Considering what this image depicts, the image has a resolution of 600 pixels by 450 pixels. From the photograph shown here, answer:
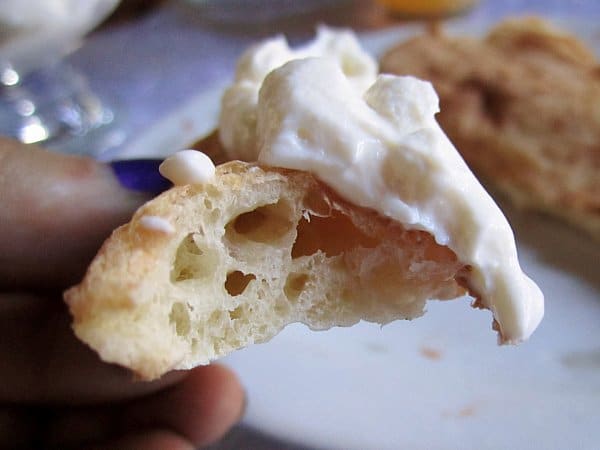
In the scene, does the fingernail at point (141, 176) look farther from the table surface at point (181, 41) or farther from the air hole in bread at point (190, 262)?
the table surface at point (181, 41)

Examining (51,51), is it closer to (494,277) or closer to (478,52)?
(478,52)

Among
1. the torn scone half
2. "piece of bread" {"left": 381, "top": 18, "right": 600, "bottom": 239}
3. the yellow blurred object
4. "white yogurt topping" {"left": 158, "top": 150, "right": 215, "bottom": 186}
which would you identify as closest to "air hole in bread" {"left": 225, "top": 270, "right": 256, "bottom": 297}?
the torn scone half

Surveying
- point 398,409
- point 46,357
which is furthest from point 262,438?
point 46,357

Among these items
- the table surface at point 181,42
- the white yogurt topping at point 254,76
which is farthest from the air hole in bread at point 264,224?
the table surface at point 181,42

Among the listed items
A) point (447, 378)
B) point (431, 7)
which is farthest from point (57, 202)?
point (431, 7)

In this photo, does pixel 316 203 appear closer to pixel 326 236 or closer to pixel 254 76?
pixel 326 236

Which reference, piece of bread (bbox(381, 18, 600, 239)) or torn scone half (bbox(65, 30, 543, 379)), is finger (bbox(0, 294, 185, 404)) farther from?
piece of bread (bbox(381, 18, 600, 239))
